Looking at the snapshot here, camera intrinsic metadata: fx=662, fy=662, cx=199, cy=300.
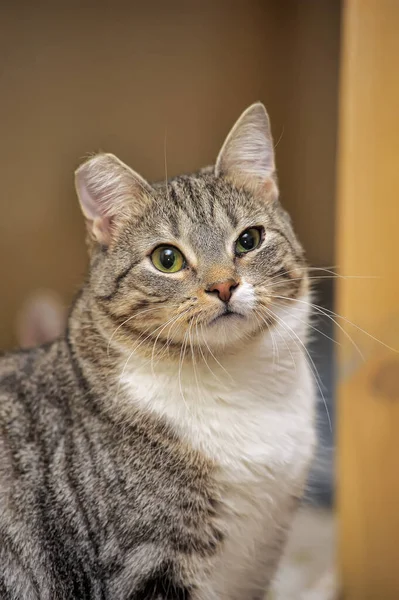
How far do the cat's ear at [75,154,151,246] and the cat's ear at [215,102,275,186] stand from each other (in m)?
0.14

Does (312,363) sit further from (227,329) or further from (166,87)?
(166,87)

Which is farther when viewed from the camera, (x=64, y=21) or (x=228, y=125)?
(x=64, y=21)

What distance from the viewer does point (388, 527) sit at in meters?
1.33

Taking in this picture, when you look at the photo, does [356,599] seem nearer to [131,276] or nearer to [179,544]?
[179,544]

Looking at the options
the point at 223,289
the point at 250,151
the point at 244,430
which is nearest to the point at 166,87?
the point at 250,151

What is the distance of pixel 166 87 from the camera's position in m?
1.46

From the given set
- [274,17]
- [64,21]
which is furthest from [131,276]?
[64,21]

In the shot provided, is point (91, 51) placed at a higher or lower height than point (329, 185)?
higher

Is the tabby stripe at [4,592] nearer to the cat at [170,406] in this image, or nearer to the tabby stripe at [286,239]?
the cat at [170,406]

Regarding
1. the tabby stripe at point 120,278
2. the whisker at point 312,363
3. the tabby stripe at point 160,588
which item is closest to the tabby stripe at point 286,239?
the whisker at point 312,363

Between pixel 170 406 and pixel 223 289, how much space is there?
219mm

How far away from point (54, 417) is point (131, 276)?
268 millimetres

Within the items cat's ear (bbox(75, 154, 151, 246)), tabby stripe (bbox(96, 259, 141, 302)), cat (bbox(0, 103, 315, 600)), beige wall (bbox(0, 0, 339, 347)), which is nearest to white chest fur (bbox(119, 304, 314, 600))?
cat (bbox(0, 103, 315, 600))

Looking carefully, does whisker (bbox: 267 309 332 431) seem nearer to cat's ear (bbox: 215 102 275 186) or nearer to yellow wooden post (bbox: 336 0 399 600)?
yellow wooden post (bbox: 336 0 399 600)
